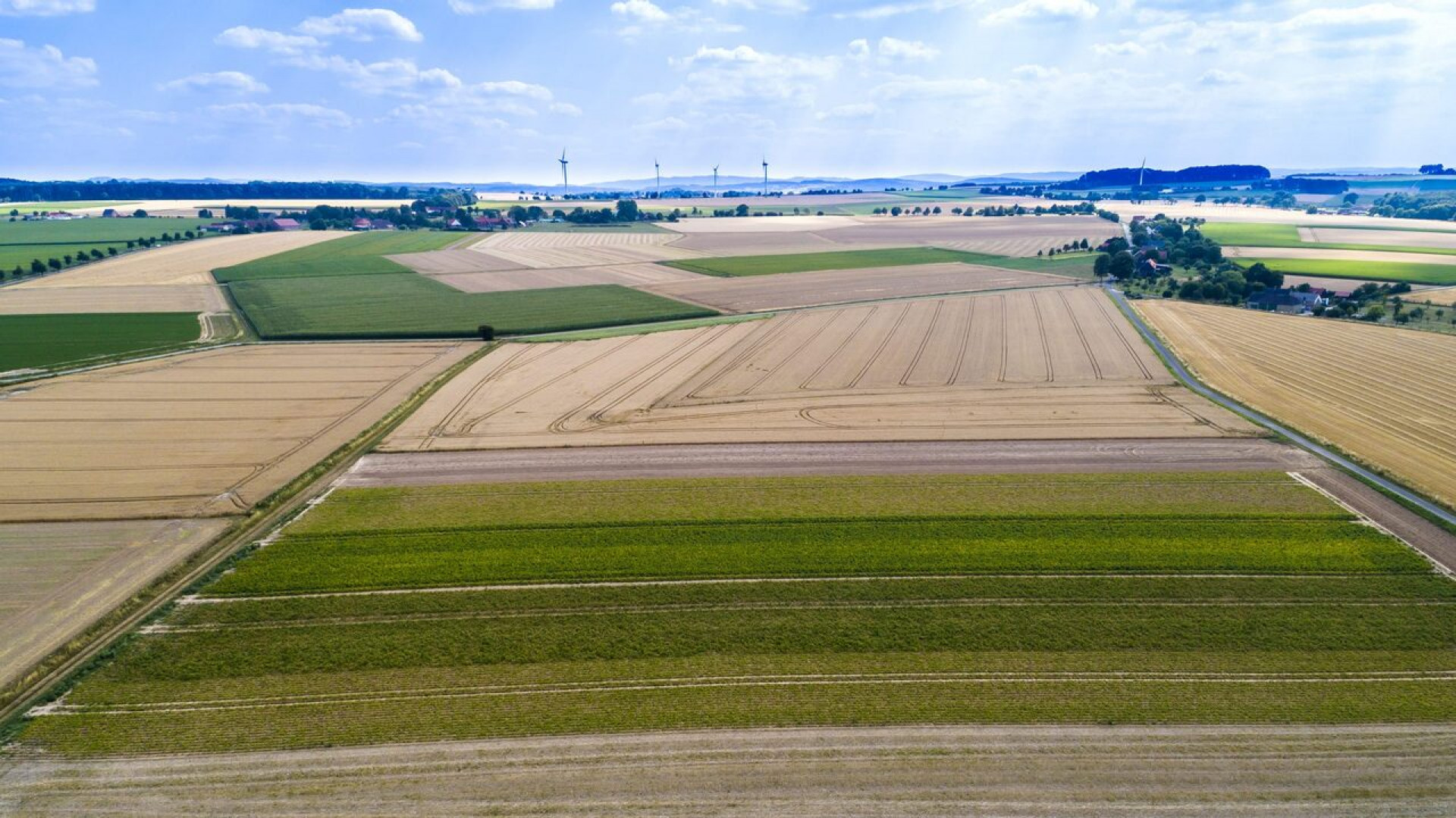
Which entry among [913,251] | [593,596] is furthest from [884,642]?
[913,251]

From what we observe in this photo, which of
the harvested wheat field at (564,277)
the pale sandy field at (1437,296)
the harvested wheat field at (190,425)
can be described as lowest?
the harvested wheat field at (190,425)

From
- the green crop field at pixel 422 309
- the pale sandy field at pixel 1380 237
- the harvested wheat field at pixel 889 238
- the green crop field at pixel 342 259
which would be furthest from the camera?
the harvested wheat field at pixel 889 238

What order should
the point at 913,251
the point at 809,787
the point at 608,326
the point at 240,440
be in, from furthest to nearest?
the point at 913,251 → the point at 608,326 → the point at 240,440 → the point at 809,787

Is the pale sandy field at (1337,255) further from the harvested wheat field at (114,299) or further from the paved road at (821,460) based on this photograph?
the harvested wheat field at (114,299)

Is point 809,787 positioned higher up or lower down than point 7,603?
lower down

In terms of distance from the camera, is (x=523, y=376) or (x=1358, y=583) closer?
(x=1358, y=583)

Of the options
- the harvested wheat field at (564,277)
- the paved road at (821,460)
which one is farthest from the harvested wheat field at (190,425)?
the harvested wheat field at (564,277)

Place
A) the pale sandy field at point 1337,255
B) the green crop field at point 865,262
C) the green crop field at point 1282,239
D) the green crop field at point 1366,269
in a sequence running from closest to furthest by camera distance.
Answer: the green crop field at point 1366,269 < the green crop field at point 865,262 < the pale sandy field at point 1337,255 < the green crop field at point 1282,239

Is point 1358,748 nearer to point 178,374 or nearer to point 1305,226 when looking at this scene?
point 178,374
